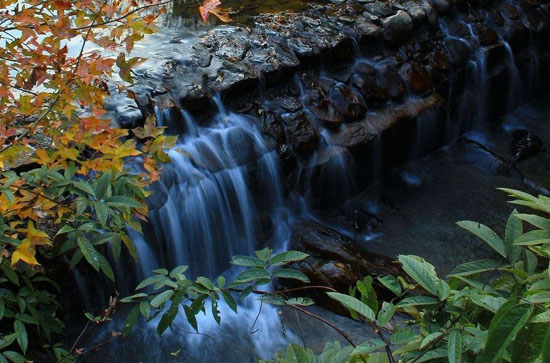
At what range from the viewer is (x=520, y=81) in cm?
780

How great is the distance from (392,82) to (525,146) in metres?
1.83

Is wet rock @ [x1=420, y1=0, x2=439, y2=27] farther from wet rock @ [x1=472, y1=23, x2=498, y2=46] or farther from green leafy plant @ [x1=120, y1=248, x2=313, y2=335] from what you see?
green leafy plant @ [x1=120, y1=248, x2=313, y2=335]

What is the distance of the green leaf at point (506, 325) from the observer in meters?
1.03

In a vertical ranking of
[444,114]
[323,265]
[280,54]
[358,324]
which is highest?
[280,54]

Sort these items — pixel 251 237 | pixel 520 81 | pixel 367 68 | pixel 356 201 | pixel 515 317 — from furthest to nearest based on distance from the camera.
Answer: pixel 520 81, pixel 367 68, pixel 356 201, pixel 251 237, pixel 515 317

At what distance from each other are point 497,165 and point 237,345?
12.7 feet

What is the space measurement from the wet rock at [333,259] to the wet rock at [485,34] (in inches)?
153

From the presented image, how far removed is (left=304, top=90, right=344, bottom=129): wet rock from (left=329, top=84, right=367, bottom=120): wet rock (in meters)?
0.08

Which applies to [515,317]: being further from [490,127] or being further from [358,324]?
[490,127]

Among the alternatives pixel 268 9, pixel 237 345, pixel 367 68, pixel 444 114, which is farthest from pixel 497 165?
pixel 237 345

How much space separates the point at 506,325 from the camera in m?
1.04

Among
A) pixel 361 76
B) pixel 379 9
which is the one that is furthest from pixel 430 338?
pixel 379 9

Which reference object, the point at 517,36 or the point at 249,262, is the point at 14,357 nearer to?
the point at 249,262

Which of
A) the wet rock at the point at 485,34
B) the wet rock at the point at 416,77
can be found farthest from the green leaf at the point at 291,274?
the wet rock at the point at 485,34
